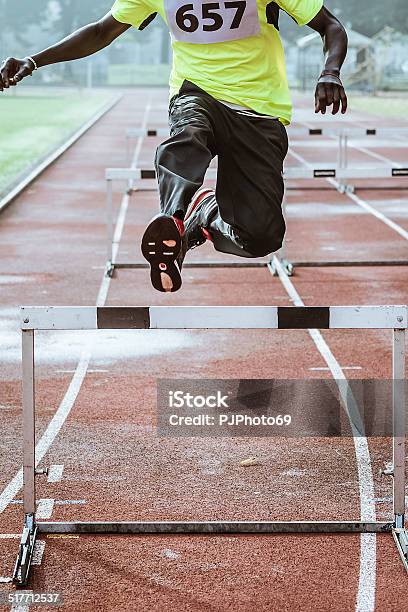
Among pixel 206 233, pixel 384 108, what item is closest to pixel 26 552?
pixel 206 233

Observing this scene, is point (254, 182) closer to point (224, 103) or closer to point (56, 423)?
point (224, 103)

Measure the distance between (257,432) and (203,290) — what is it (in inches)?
212

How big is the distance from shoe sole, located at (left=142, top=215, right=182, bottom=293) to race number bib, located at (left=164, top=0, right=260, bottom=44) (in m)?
0.94

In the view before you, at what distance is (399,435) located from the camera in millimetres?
4973

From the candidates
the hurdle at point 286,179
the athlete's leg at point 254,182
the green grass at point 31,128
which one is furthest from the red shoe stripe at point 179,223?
the green grass at point 31,128

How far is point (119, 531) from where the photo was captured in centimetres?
516

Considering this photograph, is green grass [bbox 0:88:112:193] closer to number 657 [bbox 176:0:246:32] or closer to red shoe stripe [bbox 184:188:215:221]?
red shoe stripe [bbox 184:188:215:221]

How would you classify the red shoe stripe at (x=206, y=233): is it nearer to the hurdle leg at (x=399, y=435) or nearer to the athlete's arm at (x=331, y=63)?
the athlete's arm at (x=331, y=63)

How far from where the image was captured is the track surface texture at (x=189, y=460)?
466cm

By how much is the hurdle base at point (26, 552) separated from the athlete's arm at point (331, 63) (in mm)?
2061

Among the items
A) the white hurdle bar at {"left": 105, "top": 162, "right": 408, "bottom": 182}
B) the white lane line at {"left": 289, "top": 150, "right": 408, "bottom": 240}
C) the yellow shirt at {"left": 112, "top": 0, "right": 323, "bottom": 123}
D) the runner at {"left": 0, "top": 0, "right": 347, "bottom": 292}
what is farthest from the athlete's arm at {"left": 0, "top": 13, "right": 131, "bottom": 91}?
the white lane line at {"left": 289, "top": 150, "right": 408, "bottom": 240}

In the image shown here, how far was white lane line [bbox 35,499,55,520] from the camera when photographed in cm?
541

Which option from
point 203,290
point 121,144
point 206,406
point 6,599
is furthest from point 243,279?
point 121,144

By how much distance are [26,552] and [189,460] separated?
1609mm
